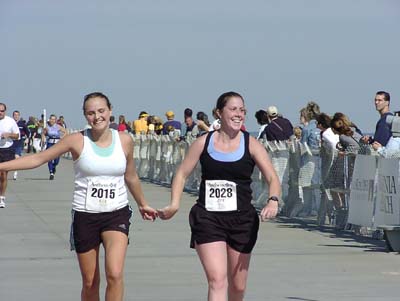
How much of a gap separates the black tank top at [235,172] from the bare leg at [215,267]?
1.07 feet

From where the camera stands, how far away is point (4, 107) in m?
21.8

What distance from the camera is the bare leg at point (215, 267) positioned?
8352 millimetres

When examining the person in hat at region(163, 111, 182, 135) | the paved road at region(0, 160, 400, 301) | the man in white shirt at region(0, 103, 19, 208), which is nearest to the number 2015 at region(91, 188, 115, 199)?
the paved road at region(0, 160, 400, 301)

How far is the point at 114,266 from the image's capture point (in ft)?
28.1

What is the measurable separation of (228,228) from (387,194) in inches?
253

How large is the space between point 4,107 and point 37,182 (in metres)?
9.78

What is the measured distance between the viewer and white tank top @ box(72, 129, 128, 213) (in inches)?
342

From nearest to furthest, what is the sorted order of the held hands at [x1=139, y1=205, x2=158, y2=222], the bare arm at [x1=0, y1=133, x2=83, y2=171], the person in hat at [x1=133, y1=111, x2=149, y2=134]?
the bare arm at [x1=0, y1=133, x2=83, y2=171] < the held hands at [x1=139, y1=205, x2=158, y2=222] < the person in hat at [x1=133, y1=111, x2=149, y2=134]

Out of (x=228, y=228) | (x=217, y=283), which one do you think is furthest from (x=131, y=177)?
(x=217, y=283)

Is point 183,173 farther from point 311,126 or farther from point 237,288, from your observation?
point 311,126

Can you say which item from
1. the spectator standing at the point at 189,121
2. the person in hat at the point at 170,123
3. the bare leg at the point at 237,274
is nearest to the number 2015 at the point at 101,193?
the bare leg at the point at 237,274

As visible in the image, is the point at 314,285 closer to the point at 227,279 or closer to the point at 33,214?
the point at 227,279

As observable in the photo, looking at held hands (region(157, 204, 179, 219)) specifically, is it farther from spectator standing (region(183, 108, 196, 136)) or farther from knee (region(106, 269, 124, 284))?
spectator standing (region(183, 108, 196, 136))

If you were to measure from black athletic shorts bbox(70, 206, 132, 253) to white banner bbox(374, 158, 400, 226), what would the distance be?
6.24 m
